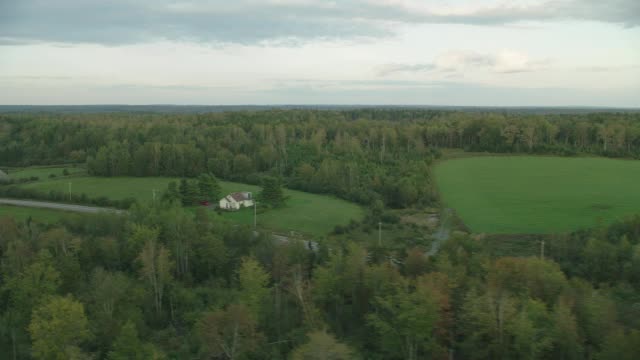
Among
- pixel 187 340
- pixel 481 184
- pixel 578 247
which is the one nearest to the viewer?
pixel 187 340

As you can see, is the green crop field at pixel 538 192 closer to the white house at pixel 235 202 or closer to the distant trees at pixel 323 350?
the white house at pixel 235 202

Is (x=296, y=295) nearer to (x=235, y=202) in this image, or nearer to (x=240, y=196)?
(x=235, y=202)

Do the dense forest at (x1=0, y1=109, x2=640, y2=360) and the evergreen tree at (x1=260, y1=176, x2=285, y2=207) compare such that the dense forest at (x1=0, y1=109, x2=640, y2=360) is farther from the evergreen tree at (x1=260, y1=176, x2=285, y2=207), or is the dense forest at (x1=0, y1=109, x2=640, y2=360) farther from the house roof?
the house roof

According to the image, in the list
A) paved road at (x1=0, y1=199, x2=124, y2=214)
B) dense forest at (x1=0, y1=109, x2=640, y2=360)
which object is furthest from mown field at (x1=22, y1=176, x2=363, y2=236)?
paved road at (x1=0, y1=199, x2=124, y2=214)

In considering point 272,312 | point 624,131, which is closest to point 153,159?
point 272,312

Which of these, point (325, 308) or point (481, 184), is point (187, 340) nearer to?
point (325, 308)

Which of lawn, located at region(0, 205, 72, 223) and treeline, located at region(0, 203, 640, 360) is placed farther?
lawn, located at region(0, 205, 72, 223)
